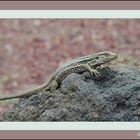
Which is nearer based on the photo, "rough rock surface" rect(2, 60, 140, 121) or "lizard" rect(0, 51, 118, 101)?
"rough rock surface" rect(2, 60, 140, 121)

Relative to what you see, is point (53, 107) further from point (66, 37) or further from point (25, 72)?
point (66, 37)

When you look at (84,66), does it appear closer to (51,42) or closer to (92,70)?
(92,70)

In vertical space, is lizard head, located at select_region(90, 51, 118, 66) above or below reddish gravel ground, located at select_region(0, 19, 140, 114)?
below

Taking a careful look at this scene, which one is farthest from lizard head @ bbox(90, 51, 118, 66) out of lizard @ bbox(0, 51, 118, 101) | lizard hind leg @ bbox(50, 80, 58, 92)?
lizard hind leg @ bbox(50, 80, 58, 92)

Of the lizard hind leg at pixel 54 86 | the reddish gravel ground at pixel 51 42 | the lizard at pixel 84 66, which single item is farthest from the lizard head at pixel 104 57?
the reddish gravel ground at pixel 51 42

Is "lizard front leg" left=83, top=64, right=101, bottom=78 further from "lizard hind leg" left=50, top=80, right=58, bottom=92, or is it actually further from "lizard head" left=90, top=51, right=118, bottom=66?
"lizard hind leg" left=50, top=80, right=58, bottom=92

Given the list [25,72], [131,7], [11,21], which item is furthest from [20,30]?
[131,7]

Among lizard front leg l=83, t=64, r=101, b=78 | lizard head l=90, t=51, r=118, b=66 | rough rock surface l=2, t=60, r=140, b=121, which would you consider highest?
lizard head l=90, t=51, r=118, b=66

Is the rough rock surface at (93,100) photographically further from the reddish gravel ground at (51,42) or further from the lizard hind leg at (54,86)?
the reddish gravel ground at (51,42)
